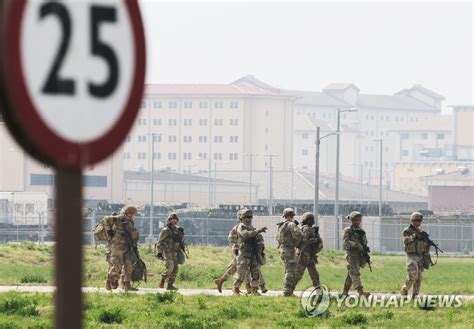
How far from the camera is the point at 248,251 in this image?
87.6 ft

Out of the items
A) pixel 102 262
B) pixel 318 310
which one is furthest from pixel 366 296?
pixel 102 262

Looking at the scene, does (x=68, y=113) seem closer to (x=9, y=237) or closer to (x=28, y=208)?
(x=9, y=237)

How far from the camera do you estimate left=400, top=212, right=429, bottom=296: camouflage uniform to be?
993 inches

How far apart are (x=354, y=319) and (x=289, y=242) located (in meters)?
5.54

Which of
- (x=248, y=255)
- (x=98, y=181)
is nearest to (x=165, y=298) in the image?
(x=248, y=255)

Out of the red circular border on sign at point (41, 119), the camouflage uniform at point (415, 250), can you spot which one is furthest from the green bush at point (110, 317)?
the red circular border on sign at point (41, 119)

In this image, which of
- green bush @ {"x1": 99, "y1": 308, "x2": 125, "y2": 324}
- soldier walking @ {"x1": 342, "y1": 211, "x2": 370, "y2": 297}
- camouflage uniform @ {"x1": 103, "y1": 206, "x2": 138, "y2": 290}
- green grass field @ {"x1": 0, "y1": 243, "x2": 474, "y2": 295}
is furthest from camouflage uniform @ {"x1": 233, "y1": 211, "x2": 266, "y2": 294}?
green bush @ {"x1": 99, "y1": 308, "x2": 125, "y2": 324}

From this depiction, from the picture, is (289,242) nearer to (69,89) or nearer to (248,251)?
(248,251)

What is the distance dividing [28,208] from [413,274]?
67759mm

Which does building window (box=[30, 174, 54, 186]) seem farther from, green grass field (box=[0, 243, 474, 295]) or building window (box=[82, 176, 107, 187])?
green grass field (box=[0, 243, 474, 295])

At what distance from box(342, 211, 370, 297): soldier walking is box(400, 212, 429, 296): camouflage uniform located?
704 millimetres

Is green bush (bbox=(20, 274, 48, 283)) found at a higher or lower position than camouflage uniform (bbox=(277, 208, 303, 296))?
lower

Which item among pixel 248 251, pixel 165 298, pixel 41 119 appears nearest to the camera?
pixel 41 119

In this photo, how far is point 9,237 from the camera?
83312mm
